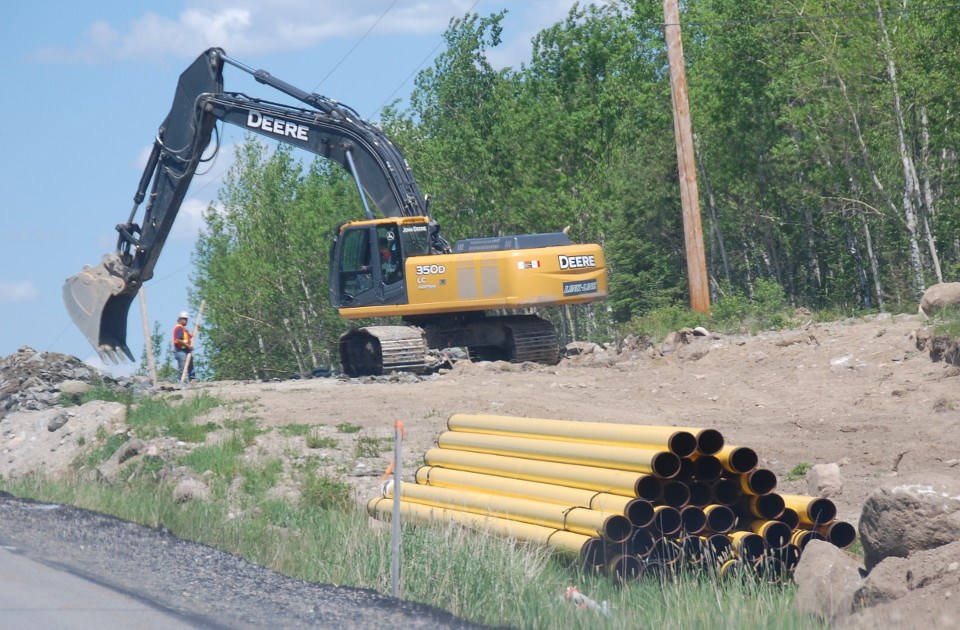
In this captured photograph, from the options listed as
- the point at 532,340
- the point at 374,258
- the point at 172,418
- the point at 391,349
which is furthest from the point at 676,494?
the point at 532,340

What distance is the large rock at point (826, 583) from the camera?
22.5 feet

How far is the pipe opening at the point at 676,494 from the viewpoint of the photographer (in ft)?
26.6

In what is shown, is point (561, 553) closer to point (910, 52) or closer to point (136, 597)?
A: point (136, 597)

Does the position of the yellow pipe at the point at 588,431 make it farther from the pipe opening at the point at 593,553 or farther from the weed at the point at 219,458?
the weed at the point at 219,458

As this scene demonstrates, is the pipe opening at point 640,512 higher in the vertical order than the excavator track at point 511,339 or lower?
lower

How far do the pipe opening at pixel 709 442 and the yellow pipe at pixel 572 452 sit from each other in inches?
9.6

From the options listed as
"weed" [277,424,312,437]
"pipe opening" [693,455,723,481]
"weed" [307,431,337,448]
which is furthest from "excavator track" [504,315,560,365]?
"pipe opening" [693,455,723,481]

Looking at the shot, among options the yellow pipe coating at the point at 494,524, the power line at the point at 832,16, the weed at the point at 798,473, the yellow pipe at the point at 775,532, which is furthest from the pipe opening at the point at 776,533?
the power line at the point at 832,16

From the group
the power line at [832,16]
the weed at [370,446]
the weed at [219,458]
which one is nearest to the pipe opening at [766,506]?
the weed at [370,446]

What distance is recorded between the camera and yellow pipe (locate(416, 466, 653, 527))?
7898mm

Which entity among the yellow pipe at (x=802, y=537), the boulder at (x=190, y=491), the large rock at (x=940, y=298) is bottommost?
the yellow pipe at (x=802, y=537)

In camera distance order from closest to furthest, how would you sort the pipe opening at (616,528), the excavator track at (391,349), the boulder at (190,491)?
the pipe opening at (616,528)
the boulder at (190,491)
the excavator track at (391,349)

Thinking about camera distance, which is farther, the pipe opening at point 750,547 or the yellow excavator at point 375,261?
the yellow excavator at point 375,261

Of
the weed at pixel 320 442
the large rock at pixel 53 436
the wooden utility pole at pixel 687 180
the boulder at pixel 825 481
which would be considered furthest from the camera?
the wooden utility pole at pixel 687 180
